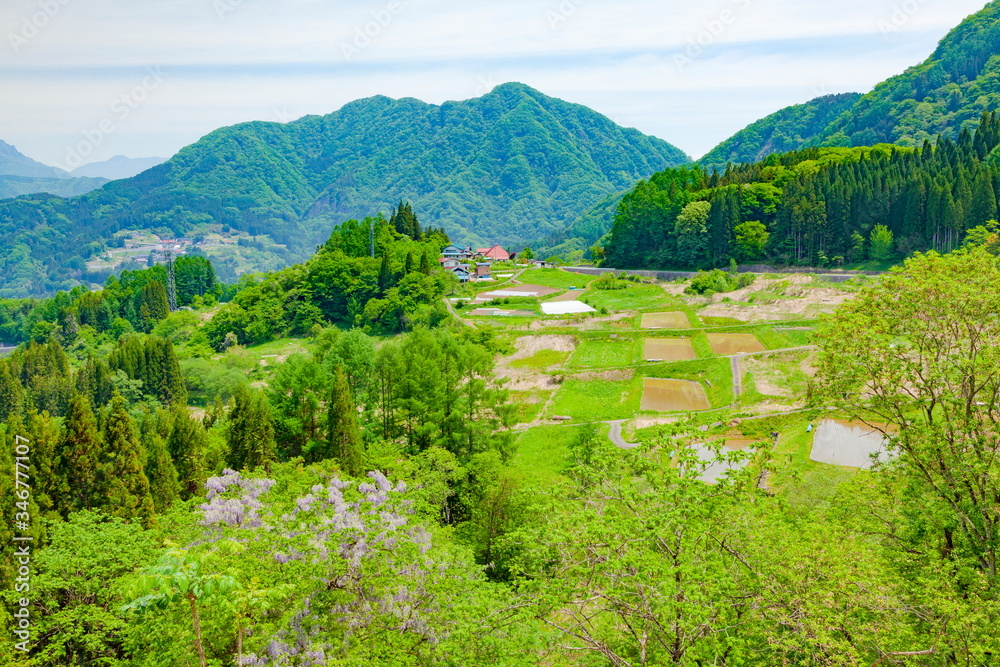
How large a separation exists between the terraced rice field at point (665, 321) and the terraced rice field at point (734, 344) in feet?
13.4

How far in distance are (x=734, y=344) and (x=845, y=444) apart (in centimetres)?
2151

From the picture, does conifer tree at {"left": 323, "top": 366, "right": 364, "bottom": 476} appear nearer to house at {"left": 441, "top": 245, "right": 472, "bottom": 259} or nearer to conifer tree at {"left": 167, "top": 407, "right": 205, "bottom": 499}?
conifer tree at {"left": 167, "top": 407, "right": 205, "bottom": 499}

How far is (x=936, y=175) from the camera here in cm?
7000

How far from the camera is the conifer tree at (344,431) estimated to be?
97.0ft

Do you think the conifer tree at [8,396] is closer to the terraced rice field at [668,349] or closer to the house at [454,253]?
the terraced rice field at [668,349]

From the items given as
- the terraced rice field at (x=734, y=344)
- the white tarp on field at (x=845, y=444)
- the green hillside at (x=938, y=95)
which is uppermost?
the green hillside at (x=938, y=95)

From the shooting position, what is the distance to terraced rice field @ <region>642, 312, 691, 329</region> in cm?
5953

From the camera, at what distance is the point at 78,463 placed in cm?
2325

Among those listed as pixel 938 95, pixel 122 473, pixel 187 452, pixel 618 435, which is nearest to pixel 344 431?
pixel 187 452

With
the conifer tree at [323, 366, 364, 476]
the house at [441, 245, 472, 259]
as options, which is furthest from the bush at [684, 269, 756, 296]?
the conifer tree at [323, 366, 364, 476]

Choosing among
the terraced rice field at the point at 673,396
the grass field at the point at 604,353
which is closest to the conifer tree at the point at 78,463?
the terraced rice field at the point at 673,396

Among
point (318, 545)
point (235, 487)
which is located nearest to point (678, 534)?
point (318, 545)

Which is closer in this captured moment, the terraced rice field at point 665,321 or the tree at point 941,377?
the tree at point 941,377

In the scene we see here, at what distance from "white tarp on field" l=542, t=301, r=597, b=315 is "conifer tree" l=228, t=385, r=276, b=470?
4128cm
